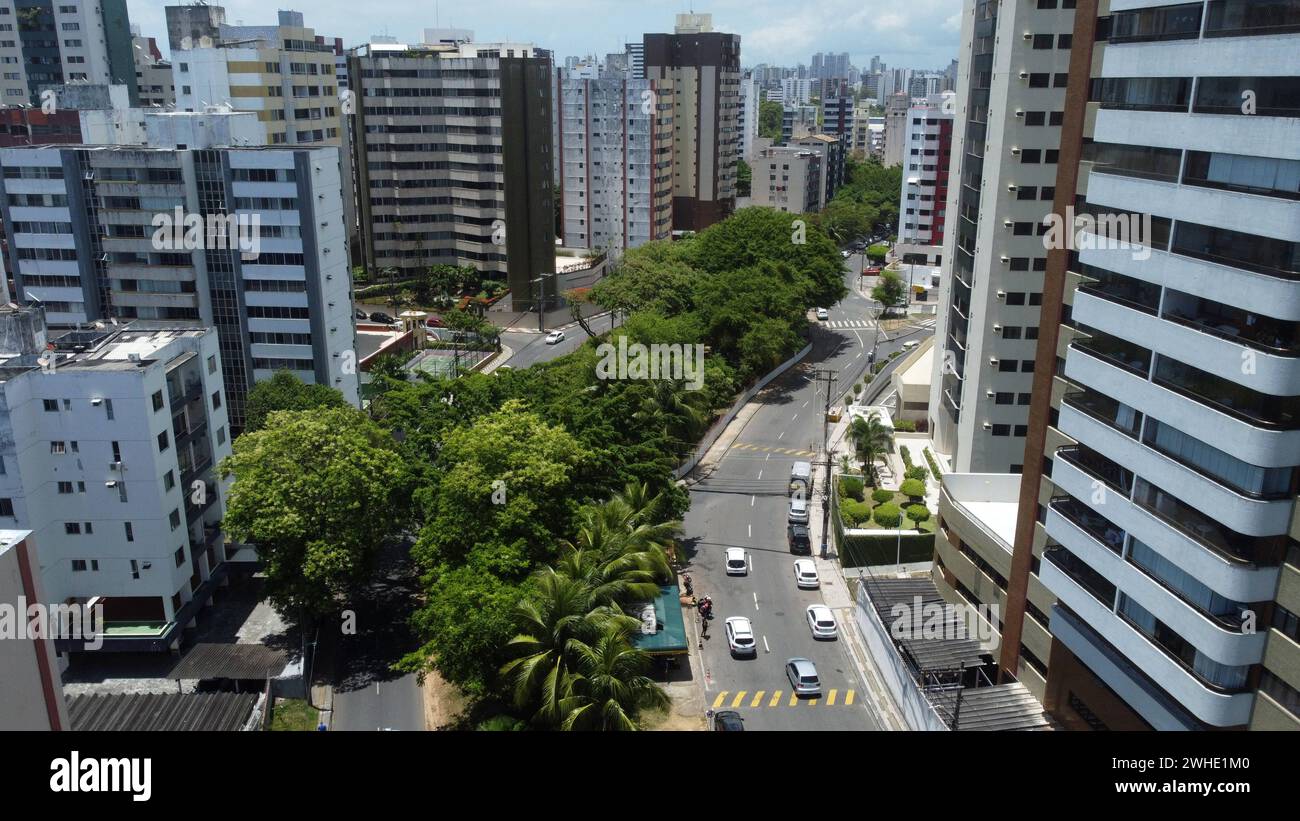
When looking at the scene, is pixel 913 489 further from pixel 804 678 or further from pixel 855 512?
pixel 804 678

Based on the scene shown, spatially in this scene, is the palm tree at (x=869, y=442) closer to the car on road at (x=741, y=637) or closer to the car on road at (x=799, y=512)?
the car on road at (x=799, y=512)

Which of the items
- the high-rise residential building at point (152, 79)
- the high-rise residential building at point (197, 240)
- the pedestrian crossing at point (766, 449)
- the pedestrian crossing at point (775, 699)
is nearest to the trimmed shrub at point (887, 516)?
the pedestrian crossing at point (775, 699)

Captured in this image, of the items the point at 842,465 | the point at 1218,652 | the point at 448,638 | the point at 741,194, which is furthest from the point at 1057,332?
the point at 741,194

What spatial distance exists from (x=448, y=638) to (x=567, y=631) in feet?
12.3

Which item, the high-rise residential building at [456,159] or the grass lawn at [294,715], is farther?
the high-rise residential building at [456,159]

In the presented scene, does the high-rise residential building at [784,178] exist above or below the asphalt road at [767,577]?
above

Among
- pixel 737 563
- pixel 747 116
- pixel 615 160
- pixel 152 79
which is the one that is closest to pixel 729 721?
pixel 737 563

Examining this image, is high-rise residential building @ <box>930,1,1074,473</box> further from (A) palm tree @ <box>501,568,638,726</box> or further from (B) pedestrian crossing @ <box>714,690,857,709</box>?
(A) palm tree @ <box>501,568,638,726</box>

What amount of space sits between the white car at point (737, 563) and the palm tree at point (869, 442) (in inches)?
398

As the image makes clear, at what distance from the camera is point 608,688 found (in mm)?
29531

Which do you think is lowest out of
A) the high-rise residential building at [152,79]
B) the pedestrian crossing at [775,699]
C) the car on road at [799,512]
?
the pedestrian crossing at [775,699]

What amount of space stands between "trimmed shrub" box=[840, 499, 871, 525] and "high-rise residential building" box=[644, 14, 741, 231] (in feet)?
252

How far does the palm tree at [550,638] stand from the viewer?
96.4ft
